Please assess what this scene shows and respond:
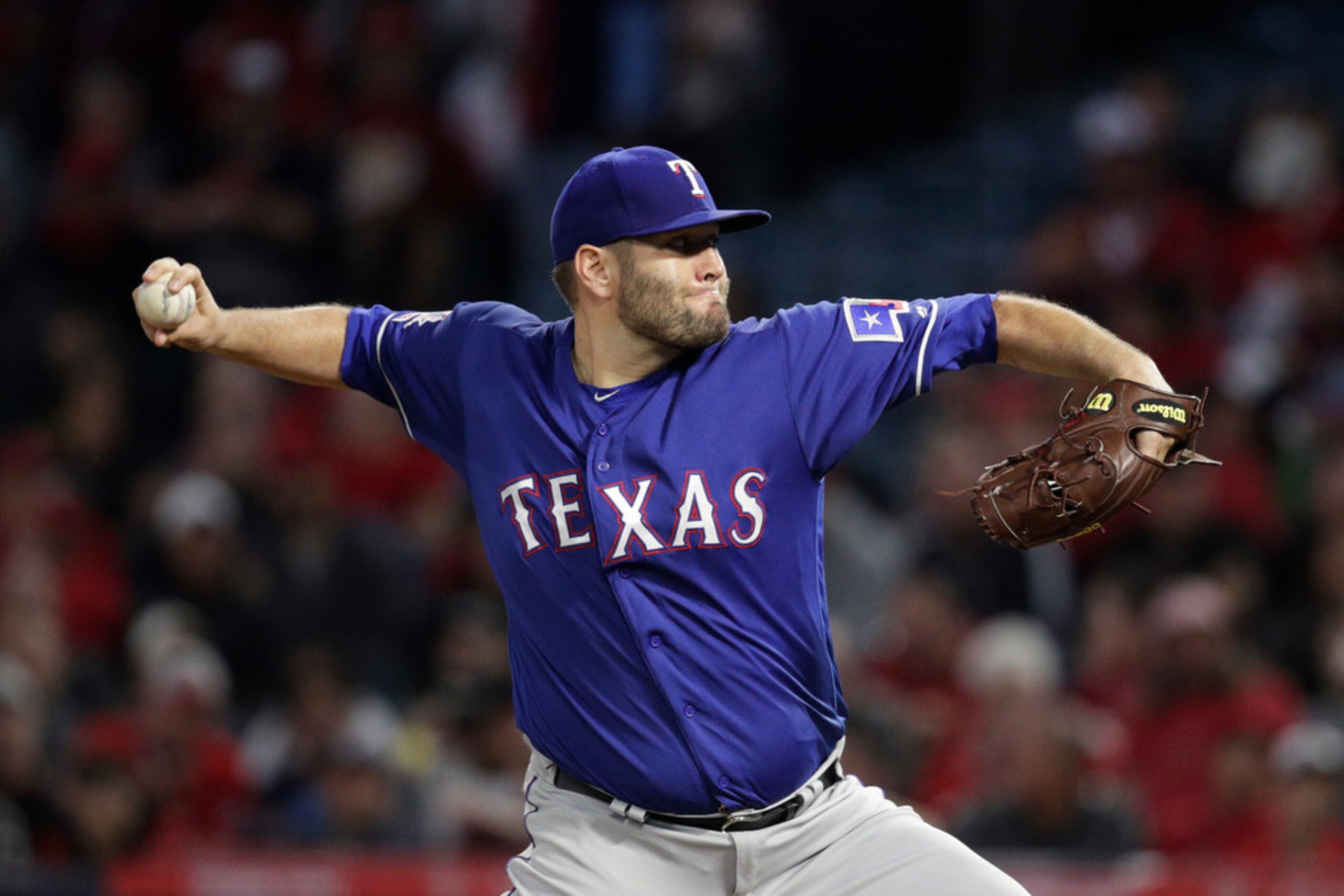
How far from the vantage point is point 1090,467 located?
13.0 feet

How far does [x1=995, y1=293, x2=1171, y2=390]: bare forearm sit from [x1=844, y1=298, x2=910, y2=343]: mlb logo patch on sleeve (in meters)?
0.21

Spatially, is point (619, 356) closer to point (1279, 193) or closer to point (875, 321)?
point (875, 321)

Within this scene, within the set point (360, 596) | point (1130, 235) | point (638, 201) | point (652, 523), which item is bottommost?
point (360, 596)

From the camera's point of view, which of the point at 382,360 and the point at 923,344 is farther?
the point at 382,360

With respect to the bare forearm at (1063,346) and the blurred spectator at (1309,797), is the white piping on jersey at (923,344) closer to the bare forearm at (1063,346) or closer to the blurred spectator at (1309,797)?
the bare forearm at (1063,346)

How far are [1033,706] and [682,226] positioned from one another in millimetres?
3272

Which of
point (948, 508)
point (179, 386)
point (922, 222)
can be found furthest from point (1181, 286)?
point (179, 386)

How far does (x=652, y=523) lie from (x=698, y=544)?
101 mm

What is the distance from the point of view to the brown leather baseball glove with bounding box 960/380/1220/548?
155 inches

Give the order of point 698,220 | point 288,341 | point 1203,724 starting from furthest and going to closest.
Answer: point 1203,724, point 288,341, point 698,220

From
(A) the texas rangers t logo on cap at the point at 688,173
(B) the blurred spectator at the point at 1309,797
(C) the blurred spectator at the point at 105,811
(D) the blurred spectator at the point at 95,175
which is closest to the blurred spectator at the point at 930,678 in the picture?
(B) the blurred spectator at the point at 1309,797

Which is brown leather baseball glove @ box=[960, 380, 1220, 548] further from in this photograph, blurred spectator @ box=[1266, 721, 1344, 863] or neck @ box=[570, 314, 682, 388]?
blurred spectator @ box=[1266, 721, 1344, 863]

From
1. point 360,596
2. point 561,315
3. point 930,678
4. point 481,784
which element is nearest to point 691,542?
point 481,784

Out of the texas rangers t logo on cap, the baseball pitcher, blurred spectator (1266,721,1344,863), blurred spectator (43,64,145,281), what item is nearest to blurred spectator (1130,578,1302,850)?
blurred spectator (1266,721,1344,863)
